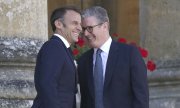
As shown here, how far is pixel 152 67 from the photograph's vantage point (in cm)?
743

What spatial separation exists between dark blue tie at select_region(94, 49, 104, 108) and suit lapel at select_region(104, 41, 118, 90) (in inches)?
1.7

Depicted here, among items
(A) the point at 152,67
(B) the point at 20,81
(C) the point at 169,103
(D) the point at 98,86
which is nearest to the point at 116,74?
(D) the point at 98,86

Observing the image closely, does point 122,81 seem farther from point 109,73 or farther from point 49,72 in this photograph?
point 49,72

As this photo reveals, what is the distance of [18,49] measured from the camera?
629cm

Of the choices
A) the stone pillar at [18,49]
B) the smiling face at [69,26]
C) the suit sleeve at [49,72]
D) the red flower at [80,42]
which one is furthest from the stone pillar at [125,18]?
the suit sleeve at [49,72]

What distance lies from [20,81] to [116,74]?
1.26 meters

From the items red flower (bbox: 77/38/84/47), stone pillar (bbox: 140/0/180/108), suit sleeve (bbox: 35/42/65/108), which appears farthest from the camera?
stone pillar (bbox: 140/0/180/108)

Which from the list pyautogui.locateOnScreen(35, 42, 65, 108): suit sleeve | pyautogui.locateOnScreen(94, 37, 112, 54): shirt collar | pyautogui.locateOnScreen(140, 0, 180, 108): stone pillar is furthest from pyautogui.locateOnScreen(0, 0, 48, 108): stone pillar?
pyautogui.locateOnScreen(140, 0, 180, 108): stone pillar

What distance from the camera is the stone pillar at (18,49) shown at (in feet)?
20.3

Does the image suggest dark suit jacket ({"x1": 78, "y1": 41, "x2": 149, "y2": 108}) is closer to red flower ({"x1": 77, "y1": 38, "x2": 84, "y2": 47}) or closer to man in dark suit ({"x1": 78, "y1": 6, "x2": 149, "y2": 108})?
man in dark suit ({"x1": 78, "y1": 6, "x2": 149, "y2": 108})

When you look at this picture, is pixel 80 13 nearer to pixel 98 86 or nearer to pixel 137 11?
pixel 98 86

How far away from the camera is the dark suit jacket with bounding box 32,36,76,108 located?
192 inches

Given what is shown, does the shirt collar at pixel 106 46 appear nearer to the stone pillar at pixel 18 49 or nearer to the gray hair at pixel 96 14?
the gray hair at pixel 96 14

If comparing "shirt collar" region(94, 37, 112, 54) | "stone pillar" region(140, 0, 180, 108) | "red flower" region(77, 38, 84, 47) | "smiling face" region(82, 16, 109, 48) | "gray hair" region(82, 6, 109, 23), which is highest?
"gray hair" region(82, 6, 109, 23)
